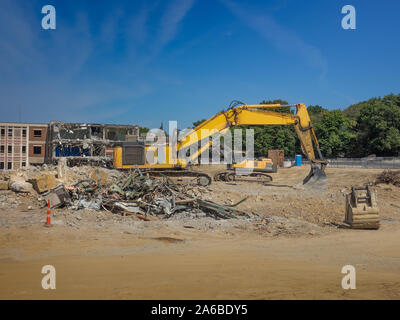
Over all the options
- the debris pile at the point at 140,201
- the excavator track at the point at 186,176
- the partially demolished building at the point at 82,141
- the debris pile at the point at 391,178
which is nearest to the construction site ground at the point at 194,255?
the debris pile at the point at 140,201

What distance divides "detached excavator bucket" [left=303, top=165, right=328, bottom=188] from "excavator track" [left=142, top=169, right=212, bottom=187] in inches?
214

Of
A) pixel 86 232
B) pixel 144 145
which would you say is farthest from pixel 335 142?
pixel 86 232

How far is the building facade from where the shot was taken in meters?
44.3

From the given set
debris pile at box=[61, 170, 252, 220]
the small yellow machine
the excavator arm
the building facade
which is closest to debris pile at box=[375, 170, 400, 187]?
the excavator arm

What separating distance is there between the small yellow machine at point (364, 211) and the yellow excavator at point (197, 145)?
8085mm

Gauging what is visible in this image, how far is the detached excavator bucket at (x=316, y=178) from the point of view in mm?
16688

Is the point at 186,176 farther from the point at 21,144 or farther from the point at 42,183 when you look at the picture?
the point at 21,144

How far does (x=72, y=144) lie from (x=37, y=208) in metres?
23.8

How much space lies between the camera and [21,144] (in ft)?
146

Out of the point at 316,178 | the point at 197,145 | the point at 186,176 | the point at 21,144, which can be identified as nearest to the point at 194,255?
the point at 186,176

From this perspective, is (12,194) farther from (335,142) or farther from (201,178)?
(335,142)

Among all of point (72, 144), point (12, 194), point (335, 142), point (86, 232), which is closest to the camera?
point (86, 232)
